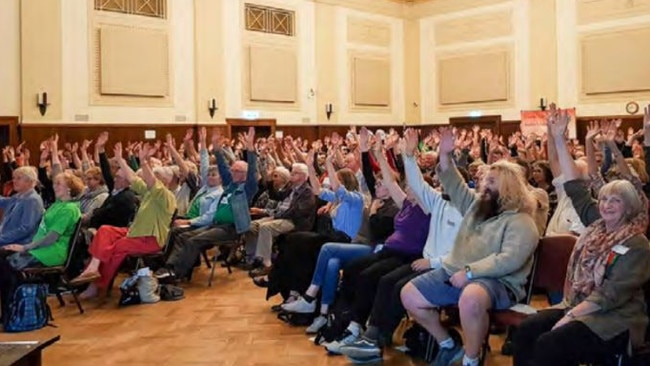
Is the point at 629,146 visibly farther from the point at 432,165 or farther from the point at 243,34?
the point at 243,34

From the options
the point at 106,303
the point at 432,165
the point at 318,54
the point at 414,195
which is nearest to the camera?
the point at 414,195

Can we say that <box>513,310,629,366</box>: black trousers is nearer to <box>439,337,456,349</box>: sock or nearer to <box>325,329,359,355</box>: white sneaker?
<box>439,337,456,349</box>: sock

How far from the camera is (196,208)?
721 cm

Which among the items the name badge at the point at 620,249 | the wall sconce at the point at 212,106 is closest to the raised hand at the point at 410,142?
the name badge at the point at 620,249

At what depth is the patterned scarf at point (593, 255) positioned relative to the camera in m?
3.06

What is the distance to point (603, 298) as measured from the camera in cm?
300

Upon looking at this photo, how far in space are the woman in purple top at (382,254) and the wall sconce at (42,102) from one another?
25.3ft

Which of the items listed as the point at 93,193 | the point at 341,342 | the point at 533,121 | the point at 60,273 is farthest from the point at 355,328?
the point at 533,121

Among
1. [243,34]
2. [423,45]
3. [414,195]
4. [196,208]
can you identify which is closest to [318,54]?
[243,34]

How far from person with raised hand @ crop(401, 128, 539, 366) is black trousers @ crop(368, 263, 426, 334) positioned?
0.13 metres

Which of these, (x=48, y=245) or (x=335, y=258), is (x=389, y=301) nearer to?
(x=335, y=258)

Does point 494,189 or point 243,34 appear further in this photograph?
point 243,34

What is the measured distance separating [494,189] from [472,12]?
1224 cm

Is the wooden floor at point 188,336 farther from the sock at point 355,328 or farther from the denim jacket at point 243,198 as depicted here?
the denim jacket at point 243,198
